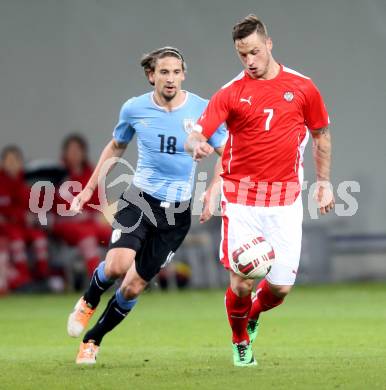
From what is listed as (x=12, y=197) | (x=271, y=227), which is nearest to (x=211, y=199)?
(x=271, y=227)

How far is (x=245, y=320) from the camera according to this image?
30.2 feet

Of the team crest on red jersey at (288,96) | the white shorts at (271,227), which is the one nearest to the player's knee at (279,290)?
the white shorts at (271,227)

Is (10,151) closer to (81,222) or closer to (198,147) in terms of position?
(81,222)

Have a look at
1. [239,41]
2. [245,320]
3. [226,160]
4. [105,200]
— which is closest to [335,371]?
[245,320]

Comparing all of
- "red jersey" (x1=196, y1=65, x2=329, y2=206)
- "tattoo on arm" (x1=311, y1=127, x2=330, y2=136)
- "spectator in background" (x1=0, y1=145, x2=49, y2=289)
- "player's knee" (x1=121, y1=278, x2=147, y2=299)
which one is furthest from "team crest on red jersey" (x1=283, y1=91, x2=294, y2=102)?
"spectator in background" (x1=0, y1=145, x2=49, y2=289)

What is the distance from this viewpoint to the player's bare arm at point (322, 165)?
9.13 m

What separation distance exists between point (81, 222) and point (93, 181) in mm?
8706

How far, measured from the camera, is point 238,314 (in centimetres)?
916

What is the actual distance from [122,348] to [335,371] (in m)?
2.72

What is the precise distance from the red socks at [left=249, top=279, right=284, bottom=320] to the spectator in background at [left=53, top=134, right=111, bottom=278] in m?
8.58

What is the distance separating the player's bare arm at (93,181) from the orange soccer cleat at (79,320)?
0.74 m

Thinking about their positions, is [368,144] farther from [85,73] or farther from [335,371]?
[335,371]

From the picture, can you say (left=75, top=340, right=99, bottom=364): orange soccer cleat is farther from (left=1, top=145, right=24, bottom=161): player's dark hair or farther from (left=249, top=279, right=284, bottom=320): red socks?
(left=1, top=145, right=24, bottom=161): player's dark hair

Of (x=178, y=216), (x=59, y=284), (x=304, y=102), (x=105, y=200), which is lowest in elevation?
(x=59, y=284)
